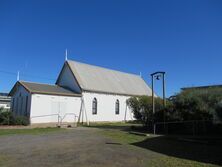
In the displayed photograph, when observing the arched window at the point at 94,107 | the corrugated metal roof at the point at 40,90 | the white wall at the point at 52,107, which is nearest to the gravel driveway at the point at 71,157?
the white wall at the point at 52,107

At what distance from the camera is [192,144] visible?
12.4 metres

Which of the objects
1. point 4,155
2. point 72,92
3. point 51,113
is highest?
point 72,92

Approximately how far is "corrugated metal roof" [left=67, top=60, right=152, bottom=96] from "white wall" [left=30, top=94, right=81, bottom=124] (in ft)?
8.38

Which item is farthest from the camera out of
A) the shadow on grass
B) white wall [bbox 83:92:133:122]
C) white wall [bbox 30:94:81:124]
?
white wall [bbox 83:92:133:122]

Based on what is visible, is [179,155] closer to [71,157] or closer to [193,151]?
[193,151]

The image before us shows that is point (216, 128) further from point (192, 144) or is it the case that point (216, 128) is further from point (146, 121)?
point (146, 121)

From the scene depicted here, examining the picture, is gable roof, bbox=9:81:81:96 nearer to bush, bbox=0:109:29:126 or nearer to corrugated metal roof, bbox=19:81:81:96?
corrugated metal roof, bbox=19:81:81:96

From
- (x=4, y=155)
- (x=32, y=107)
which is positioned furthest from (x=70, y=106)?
(x=4, y=155)

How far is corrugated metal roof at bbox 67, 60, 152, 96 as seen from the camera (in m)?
32.1

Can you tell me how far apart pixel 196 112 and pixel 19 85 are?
1964 centimetres

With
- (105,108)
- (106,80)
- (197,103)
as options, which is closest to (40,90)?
(105,108)

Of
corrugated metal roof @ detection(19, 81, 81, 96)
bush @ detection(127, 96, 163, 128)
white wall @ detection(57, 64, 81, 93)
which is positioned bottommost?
bush @ detection(127, 96, 163, 128)

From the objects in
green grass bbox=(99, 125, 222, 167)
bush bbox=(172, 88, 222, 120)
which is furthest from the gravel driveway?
bush bbox=(172, 88, 222, 120)

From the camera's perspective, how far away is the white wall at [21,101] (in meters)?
25.8
